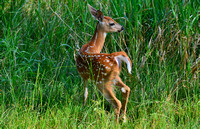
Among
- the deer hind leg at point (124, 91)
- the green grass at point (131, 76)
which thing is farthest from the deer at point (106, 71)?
the green grass at point (131, 76)

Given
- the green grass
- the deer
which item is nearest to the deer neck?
the deer

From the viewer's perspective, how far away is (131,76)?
366 centimetres

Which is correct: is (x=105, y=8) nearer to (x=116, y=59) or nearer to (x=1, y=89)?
(x=116, y=59)

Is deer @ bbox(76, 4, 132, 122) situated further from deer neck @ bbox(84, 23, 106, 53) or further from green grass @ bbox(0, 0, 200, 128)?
green grass @ bbox(0, 0, 200, 128)

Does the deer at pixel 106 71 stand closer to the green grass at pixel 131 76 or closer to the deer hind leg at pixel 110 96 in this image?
the deer hind leg at pixel 110 96

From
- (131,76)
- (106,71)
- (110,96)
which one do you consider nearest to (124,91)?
(110,96)

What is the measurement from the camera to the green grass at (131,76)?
3.25m

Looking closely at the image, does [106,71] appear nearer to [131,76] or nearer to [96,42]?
[96,42]

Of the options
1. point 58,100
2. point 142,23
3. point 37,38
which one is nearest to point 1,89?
point 58,100

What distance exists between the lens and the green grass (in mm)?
3254

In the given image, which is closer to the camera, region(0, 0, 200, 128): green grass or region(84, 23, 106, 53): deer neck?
region(0, 0, 200, 128): green grass

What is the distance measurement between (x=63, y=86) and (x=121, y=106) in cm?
73

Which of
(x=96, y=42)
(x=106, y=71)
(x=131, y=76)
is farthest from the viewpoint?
(x=131, y=76)

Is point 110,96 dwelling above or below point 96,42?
below
